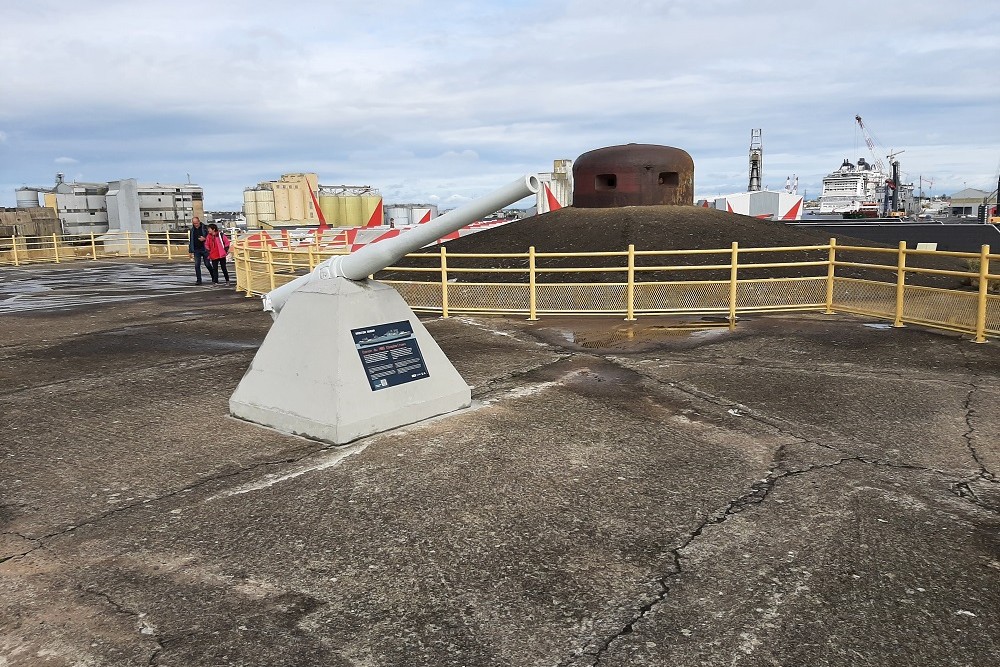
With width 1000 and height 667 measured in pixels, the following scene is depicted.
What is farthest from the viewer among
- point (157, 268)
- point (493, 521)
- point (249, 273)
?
point (157, 268)

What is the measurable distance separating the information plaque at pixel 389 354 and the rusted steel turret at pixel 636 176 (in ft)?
43.4

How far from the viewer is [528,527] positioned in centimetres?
419

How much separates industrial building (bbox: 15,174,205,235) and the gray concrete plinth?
153 feet

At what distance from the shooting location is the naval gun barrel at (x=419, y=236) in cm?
509

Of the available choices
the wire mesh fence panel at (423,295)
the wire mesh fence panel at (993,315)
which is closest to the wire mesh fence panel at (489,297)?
the wire mesh fence panel at (423,295)

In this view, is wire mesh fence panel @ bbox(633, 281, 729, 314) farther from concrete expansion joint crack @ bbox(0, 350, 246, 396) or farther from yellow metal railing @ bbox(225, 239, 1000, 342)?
concrete expansion joint crack @ bbox(0, 350, 246, 396)

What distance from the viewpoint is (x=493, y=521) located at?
14.0 feet

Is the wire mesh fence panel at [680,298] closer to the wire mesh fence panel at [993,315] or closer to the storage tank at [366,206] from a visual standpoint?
the wire mesh fence panel at [993,315]

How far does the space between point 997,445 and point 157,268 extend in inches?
1070

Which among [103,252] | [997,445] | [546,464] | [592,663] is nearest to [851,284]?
[997,445]

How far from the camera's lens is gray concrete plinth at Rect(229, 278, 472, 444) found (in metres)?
5.70

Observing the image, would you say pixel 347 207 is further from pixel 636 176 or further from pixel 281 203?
pixel 636 176

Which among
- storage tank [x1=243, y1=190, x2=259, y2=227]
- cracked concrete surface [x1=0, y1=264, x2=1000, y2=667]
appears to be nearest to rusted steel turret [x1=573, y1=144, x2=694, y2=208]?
cracked concrete surface [x1=0, y1=264, x2=1000, y2=667]

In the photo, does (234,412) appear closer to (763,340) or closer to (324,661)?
(324,661)
